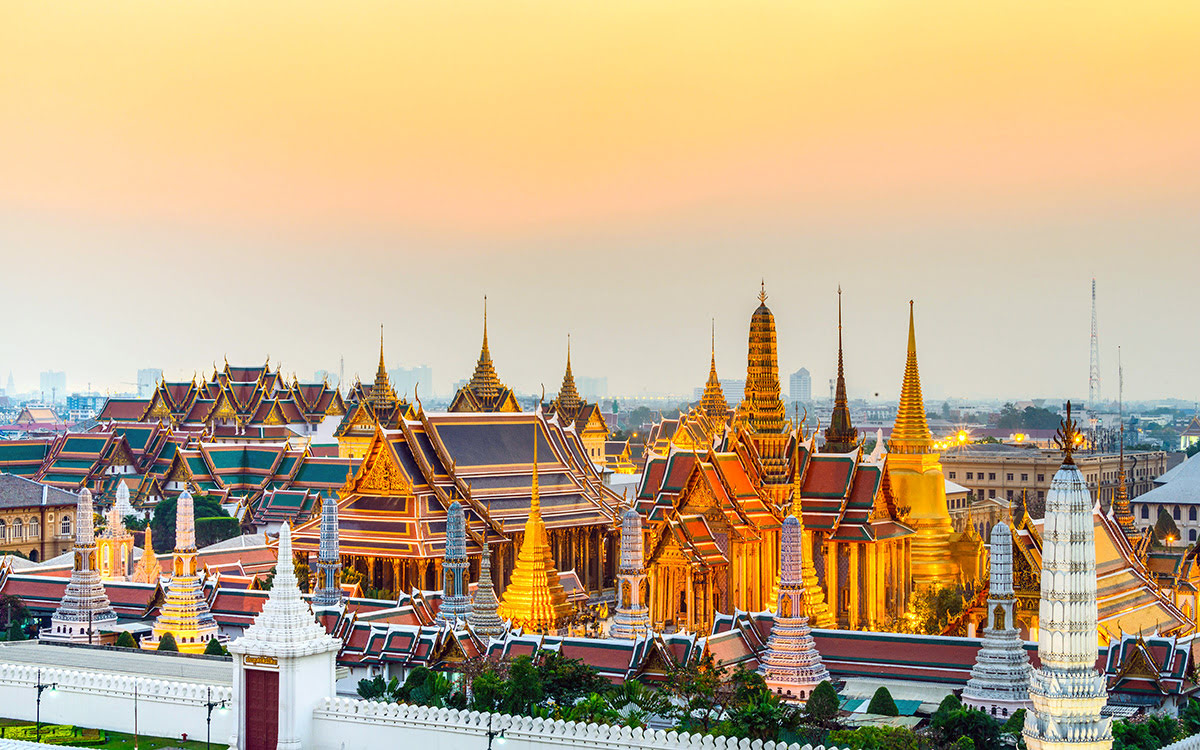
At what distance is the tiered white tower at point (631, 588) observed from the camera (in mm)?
36094

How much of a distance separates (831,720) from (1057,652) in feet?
26.9

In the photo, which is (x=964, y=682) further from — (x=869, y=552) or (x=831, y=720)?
(x=869, y=552)

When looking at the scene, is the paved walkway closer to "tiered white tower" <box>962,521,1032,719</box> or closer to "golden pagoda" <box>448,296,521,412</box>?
"tiered white tower" <box>962,521,1032,719</box>

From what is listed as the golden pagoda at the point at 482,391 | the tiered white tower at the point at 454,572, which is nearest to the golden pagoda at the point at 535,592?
the tiered white tower at the point at 454,572

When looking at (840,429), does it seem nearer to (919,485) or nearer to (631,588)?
(919,485)

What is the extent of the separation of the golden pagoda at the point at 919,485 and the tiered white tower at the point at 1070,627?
26.4 metres

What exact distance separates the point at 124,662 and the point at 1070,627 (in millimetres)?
19627

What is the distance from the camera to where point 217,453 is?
260 ft

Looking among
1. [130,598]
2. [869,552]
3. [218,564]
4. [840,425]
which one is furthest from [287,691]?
[840,425]

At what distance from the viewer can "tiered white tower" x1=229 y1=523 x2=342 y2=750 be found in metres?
27.5

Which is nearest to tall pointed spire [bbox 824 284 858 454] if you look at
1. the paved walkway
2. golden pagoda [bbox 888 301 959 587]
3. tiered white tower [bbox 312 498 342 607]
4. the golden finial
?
golden pagoda [bbox 888 301 959 587]

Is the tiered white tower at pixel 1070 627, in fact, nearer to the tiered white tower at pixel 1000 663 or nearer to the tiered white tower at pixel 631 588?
the tiered white tower at pixel 1000 663

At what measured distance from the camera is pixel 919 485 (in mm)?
49938

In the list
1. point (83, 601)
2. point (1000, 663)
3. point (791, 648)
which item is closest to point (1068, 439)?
point (1000, 663)
